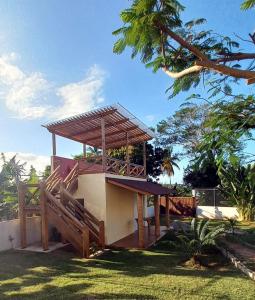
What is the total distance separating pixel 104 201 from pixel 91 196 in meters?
0.70

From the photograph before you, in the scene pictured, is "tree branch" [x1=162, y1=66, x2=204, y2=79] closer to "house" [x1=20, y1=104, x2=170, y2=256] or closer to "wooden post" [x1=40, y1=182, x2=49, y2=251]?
"house" [x1=20, y1=104, x2=170, y2=256]

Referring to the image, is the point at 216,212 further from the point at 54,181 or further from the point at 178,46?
the point at 178,46

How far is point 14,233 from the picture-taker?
11.0 m

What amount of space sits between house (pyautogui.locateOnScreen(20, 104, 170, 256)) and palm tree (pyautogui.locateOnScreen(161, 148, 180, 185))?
15.5 meters

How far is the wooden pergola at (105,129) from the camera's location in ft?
39.6

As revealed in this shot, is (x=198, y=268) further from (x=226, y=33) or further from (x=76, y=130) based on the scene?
(x=76, y=130)

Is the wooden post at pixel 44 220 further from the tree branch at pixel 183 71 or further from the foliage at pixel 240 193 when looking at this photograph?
the foliage at pixel 240 193

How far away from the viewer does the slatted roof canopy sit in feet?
40.1

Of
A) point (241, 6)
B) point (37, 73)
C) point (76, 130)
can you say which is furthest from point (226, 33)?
point (76, 130)

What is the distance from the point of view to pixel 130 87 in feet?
49.5

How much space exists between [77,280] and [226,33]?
22.2 feet

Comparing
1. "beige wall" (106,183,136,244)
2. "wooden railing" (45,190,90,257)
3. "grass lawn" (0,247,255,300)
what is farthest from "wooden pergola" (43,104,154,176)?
"grass lawn" (0,247,255,300)

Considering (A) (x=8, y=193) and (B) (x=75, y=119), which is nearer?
(B) (x=75, y=119)

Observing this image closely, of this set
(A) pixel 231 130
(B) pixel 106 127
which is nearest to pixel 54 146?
(B) pixel 106 127
